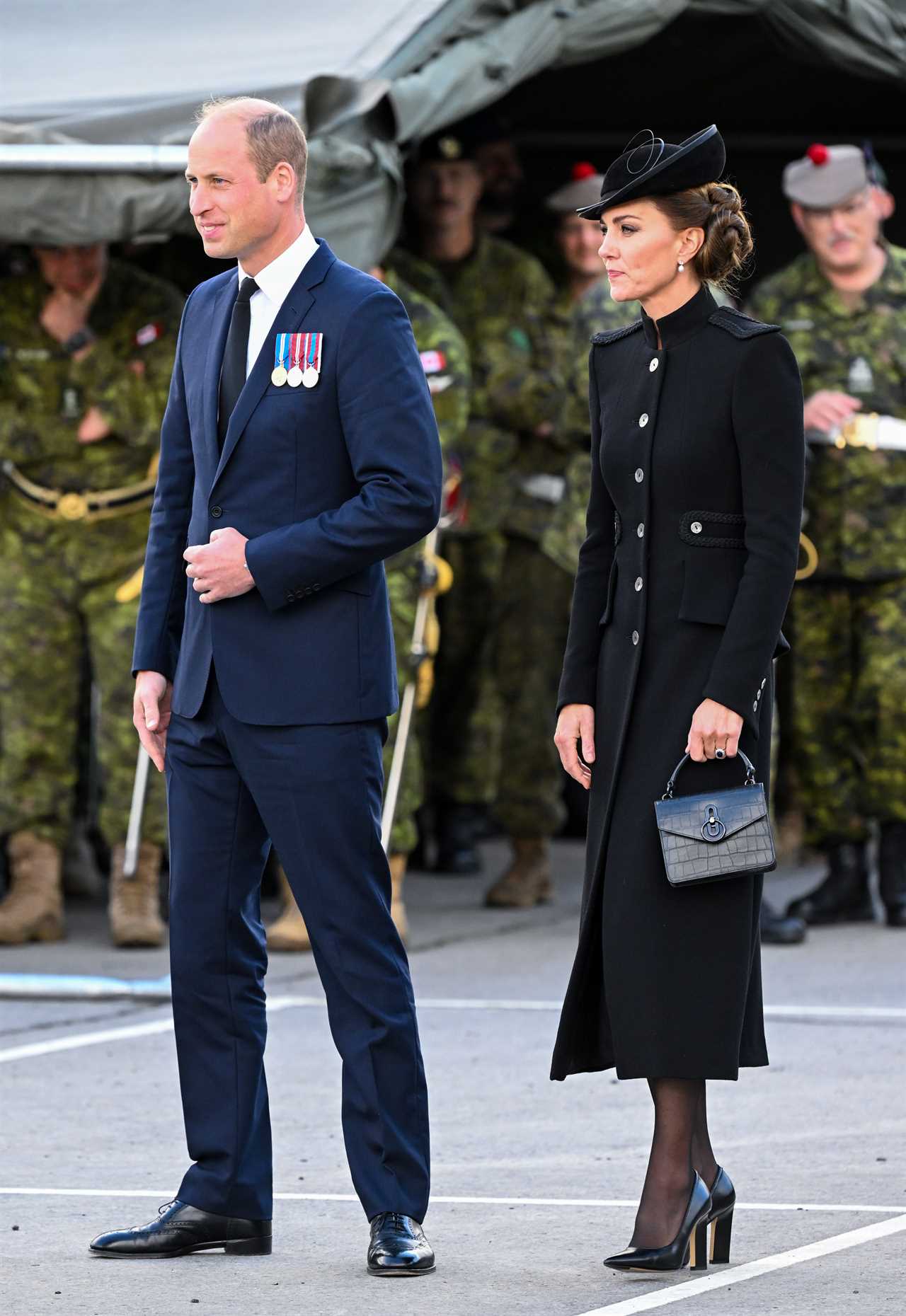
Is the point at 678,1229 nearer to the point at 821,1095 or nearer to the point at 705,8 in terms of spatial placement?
the point at 821,1095

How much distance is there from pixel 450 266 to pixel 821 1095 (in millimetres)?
4362

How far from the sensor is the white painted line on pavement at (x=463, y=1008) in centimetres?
688

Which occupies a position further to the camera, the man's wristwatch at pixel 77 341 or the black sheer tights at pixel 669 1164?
the man's wristwatch at pixel 77 341

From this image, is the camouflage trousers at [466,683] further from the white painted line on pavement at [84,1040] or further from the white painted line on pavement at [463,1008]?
the white painted line on pavement at [84,1040]

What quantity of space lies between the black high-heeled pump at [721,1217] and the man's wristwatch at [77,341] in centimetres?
457

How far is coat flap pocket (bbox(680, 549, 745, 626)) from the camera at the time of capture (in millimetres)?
4391

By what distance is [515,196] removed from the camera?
465 inches

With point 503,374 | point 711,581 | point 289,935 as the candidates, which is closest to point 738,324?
point 711,581

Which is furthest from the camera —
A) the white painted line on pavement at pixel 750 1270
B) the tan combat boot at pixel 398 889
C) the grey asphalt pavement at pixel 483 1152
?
the tan combat boot at pixel 398 889

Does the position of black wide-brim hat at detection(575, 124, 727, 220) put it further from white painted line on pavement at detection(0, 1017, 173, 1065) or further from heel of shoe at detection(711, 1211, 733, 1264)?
white painted line on pavement at detection(0, 1017, 173, 1065)

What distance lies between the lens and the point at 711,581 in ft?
14.4

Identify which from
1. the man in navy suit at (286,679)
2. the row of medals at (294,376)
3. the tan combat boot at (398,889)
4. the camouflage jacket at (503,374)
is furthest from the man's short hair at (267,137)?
the camouflage jacket at (503,374)

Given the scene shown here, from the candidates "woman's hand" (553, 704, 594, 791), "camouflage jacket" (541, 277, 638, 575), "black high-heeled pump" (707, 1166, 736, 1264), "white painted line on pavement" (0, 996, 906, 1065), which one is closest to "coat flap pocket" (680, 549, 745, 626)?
"woman's hand" (553, 704, 594, 791)

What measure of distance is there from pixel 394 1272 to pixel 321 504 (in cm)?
128
